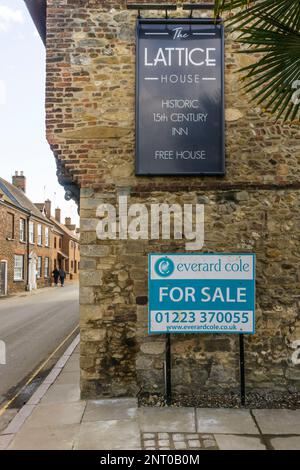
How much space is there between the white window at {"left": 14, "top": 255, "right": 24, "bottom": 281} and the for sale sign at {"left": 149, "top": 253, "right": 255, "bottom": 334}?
25.1 meters

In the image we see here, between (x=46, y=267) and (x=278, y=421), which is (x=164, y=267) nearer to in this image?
(x=278, y=421)

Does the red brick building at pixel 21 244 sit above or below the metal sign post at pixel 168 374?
above

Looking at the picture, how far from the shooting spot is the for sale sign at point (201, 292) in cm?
580

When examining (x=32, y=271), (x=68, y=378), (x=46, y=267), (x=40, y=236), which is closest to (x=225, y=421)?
(x=68, y=378)

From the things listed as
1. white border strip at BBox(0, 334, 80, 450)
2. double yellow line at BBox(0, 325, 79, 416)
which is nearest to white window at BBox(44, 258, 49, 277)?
double yellow line at BBox(0, 325, 79, 416)

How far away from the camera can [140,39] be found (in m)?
6.19

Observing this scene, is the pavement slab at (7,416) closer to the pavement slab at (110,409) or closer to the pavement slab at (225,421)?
the pavement slab at (110,409)

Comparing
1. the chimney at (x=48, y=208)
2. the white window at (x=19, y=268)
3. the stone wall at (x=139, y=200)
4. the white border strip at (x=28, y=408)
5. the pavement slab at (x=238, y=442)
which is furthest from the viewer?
the chimney at (x=48, y=208)

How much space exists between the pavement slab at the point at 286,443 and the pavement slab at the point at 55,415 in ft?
8.00

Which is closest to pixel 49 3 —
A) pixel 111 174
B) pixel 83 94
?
pixel 83 94

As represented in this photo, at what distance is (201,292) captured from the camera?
587 cm

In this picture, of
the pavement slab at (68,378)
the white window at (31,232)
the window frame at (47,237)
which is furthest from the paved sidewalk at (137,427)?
the window frame at (47,237)

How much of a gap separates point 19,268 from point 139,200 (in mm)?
25635
